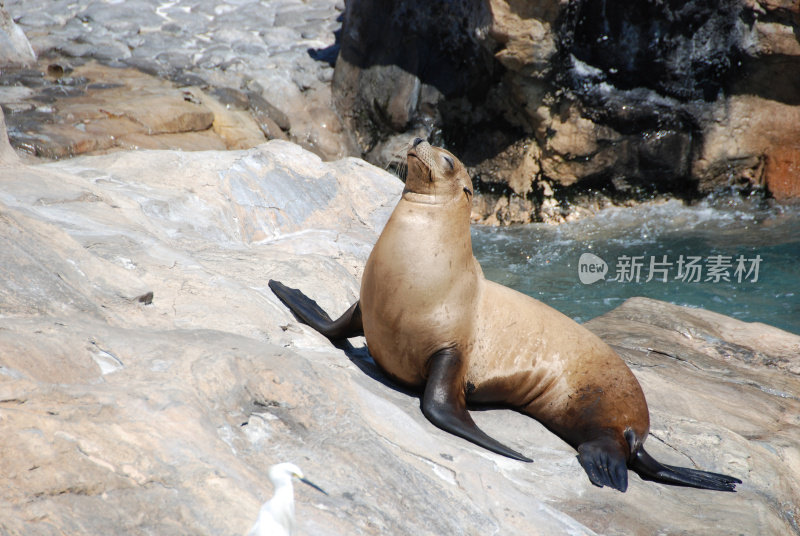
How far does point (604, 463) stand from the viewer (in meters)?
3.51

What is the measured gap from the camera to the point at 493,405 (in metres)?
4.07

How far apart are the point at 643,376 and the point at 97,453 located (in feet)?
12.0

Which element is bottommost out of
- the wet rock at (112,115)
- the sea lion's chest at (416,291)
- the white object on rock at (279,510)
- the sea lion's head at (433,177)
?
the wet rock at (112,115)

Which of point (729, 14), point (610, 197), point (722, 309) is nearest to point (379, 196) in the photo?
point (722, 309)

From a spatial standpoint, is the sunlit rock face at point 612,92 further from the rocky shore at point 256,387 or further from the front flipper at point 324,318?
the front flipper at point 324,318

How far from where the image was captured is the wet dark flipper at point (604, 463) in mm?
3373

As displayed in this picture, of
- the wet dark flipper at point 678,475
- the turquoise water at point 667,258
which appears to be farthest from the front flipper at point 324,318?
the turquoise water at point 667,258

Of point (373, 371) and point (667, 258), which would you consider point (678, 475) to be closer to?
point (373, 371)

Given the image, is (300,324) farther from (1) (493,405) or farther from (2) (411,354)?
Result: (1) (493,405)

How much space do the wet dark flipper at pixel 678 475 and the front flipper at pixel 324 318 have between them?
1611mm

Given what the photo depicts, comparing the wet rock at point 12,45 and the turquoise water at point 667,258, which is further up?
the wet rock at point 12,45

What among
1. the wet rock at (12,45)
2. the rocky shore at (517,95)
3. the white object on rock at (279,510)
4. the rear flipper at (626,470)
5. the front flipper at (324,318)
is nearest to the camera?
the white object on rock at (279,510)

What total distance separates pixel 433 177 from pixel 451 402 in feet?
3.74

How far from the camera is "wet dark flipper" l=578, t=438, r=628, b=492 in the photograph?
11.1ft
